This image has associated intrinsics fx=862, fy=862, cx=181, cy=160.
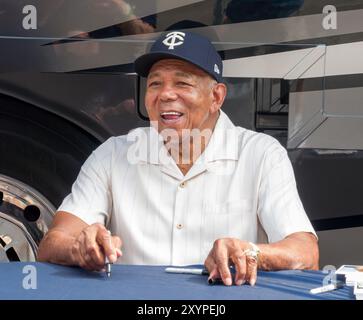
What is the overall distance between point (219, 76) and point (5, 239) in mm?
1399

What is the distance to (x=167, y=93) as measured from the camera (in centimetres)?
288

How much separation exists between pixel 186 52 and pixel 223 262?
0.91 metres

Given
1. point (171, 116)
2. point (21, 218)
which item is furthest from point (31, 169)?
point (171, 116)

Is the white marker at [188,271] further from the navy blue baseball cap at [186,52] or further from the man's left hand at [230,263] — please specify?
the navy blue baseball cap at [186,52]

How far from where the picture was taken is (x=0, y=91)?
Answer: 3758 mm

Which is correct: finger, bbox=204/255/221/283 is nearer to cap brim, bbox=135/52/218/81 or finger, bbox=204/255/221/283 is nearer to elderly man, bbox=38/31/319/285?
elderly man, bbox=38/31/319/285

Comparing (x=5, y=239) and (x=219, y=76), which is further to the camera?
(x=5, y=239)

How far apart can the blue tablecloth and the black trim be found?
4.55ft

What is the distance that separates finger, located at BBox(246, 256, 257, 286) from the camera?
2.18 meters

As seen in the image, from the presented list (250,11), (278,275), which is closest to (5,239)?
(250,11)

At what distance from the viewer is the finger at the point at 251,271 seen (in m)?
2.18

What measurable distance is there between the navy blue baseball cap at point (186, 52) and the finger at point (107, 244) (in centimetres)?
76

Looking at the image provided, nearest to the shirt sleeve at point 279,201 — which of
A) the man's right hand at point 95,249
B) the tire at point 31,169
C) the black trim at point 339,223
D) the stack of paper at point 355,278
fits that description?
the stack of paper at point 355,278
